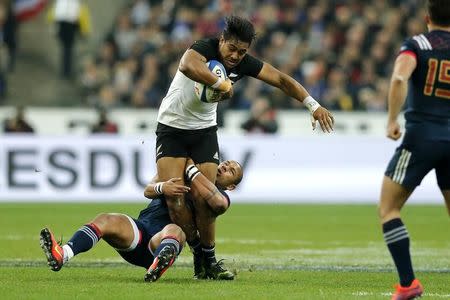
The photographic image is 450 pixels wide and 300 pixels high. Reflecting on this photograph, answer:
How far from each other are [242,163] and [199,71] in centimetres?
1071

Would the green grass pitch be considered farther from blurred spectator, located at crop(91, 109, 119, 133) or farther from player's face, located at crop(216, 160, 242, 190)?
blurred spectator, located at crop(91, 109, 119, 133)

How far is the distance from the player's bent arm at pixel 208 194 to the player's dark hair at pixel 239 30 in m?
1.20

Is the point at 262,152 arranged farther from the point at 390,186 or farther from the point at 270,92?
the point at 390,186

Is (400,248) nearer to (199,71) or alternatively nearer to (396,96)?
(396,96)

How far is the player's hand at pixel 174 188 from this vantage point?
9812 millimetres

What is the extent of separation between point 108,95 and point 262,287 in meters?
15.7

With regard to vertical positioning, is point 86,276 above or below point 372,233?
above

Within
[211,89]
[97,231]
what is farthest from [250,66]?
[97,231]

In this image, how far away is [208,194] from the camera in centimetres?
988

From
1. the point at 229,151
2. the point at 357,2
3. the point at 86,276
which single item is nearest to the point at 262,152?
the point at 229,151

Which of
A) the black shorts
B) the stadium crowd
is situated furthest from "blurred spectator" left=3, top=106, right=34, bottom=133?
the black shorts

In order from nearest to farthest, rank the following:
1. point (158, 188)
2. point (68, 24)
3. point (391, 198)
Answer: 1. point (391, 198)
2. point (158, 188)
3. point (68, 24)

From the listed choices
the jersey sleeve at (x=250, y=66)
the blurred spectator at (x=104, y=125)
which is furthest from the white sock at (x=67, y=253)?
the blurred spectator at (x=104, y=125)

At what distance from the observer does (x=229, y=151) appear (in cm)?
2047
